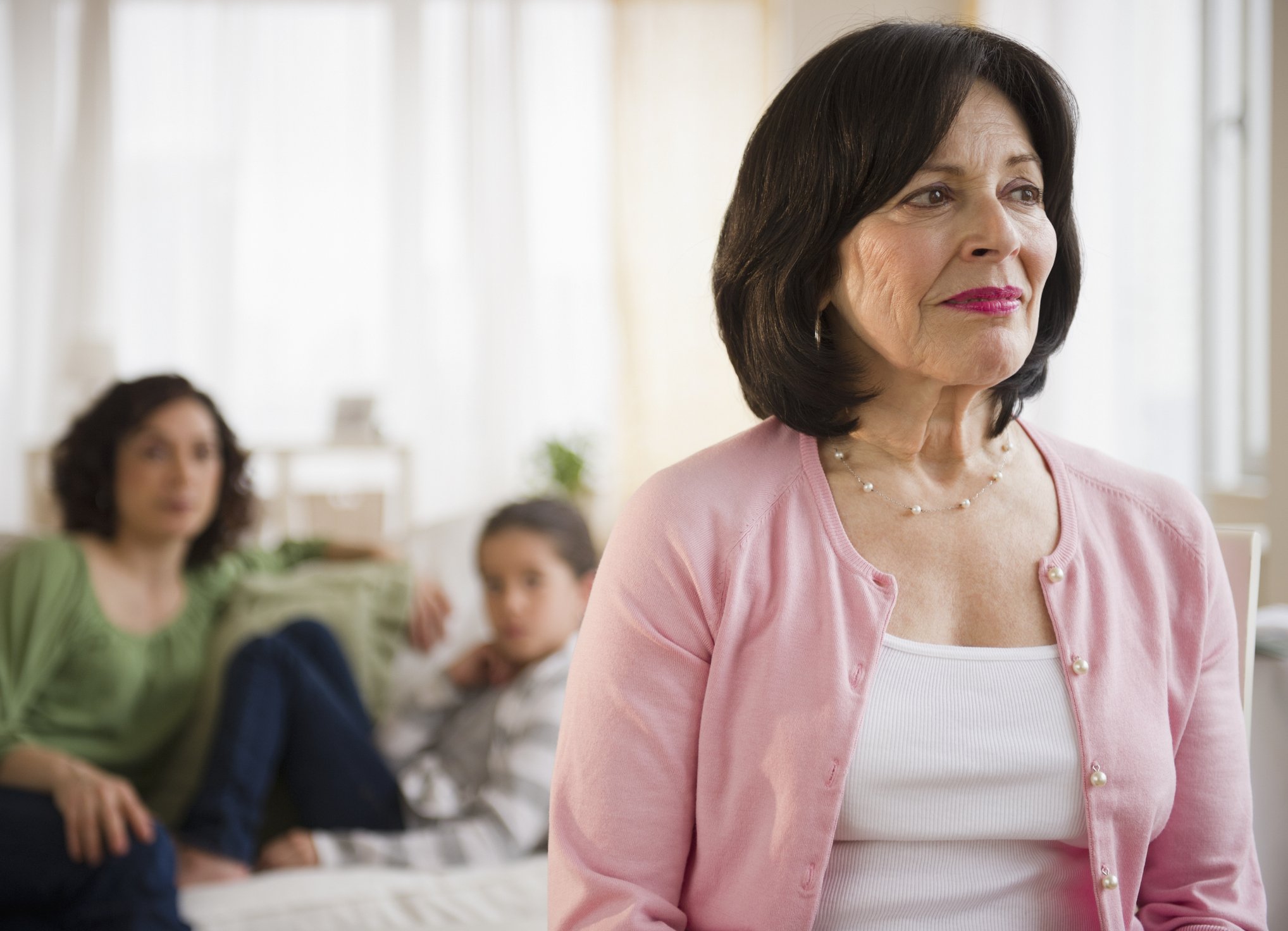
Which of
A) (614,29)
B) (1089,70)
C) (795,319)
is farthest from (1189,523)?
(614,29)

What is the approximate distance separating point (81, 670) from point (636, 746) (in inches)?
57.3

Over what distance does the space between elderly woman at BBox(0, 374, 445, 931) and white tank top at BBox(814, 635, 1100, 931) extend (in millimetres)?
1130

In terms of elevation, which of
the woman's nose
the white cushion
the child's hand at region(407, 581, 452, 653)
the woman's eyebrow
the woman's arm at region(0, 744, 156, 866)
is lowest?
the white cushion

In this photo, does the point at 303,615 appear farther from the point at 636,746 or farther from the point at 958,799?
the point at 958,799

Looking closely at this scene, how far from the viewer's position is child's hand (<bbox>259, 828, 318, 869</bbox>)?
175cm

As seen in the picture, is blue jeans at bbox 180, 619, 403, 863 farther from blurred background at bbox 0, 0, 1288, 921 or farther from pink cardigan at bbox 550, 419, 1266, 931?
blurred background at bbox 0, 0, 1288, 921

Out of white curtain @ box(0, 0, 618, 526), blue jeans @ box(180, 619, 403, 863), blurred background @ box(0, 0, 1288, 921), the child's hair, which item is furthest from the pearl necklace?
white curtain @ box(0, 0, 618, 526)

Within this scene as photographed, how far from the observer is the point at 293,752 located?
6.32ft

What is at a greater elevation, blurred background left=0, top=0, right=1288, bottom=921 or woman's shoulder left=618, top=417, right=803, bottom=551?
blurred background left=0, top=0, right=1288, bottom=921

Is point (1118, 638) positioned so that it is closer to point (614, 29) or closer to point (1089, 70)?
point (1089, 70)

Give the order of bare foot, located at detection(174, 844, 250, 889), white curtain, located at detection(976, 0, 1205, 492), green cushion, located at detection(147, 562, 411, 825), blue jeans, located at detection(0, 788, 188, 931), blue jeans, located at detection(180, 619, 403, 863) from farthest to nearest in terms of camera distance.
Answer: white curtain, located at detection(976, 0, 1205, 492), green cushion, located at detection(147, 562, 411, 825), blue jeans, located at detection(180, 619, 403, 863), bare foot, located at detection(174, 844, 250, 889), blue jeans, located at detection(0, 788, 188, 931)

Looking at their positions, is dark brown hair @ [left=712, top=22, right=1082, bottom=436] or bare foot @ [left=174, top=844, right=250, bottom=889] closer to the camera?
dark brown hair @ [left=712, top=22, right=1082, bottom=436]

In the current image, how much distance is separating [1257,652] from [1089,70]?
289 cm

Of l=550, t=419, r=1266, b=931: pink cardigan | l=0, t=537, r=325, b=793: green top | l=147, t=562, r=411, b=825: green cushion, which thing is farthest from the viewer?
l=147, t=562, r=411, b=825: green cushion
